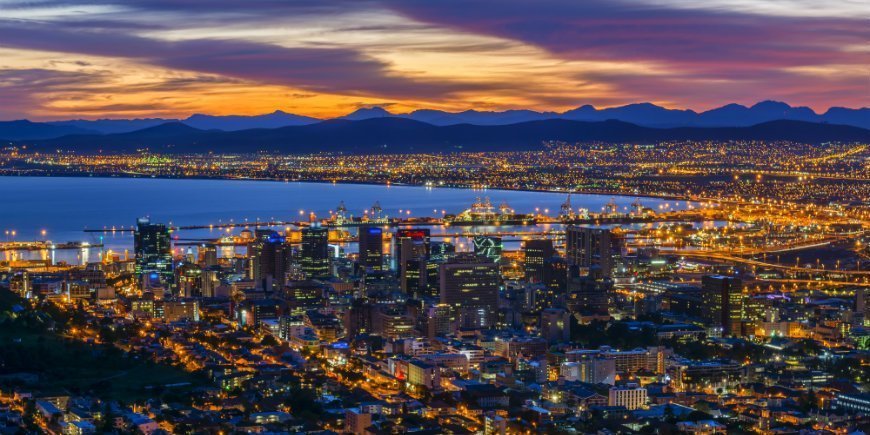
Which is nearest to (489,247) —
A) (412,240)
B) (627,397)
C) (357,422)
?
(412,240)

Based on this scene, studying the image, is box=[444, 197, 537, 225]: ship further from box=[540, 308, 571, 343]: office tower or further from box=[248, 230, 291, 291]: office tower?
box=[540, 308, 571, 343]: office tower

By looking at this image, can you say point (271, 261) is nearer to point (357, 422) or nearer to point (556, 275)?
point (556, 275)

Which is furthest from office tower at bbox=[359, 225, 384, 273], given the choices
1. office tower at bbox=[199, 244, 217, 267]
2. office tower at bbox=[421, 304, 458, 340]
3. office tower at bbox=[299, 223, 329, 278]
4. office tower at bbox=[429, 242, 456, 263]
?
office tower at bbox=[421, 304, 458, 340]

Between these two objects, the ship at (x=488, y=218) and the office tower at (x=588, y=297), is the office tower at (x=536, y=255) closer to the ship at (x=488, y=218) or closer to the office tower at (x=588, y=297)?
the office tower at (x=588, y=297)

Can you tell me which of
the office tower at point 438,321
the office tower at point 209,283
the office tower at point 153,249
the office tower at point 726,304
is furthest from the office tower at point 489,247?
the office tower at point 726,304

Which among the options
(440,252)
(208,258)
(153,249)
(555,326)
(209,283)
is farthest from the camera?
(208,258)

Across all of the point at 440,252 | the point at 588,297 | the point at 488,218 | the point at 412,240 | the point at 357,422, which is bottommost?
the point at 357,422
